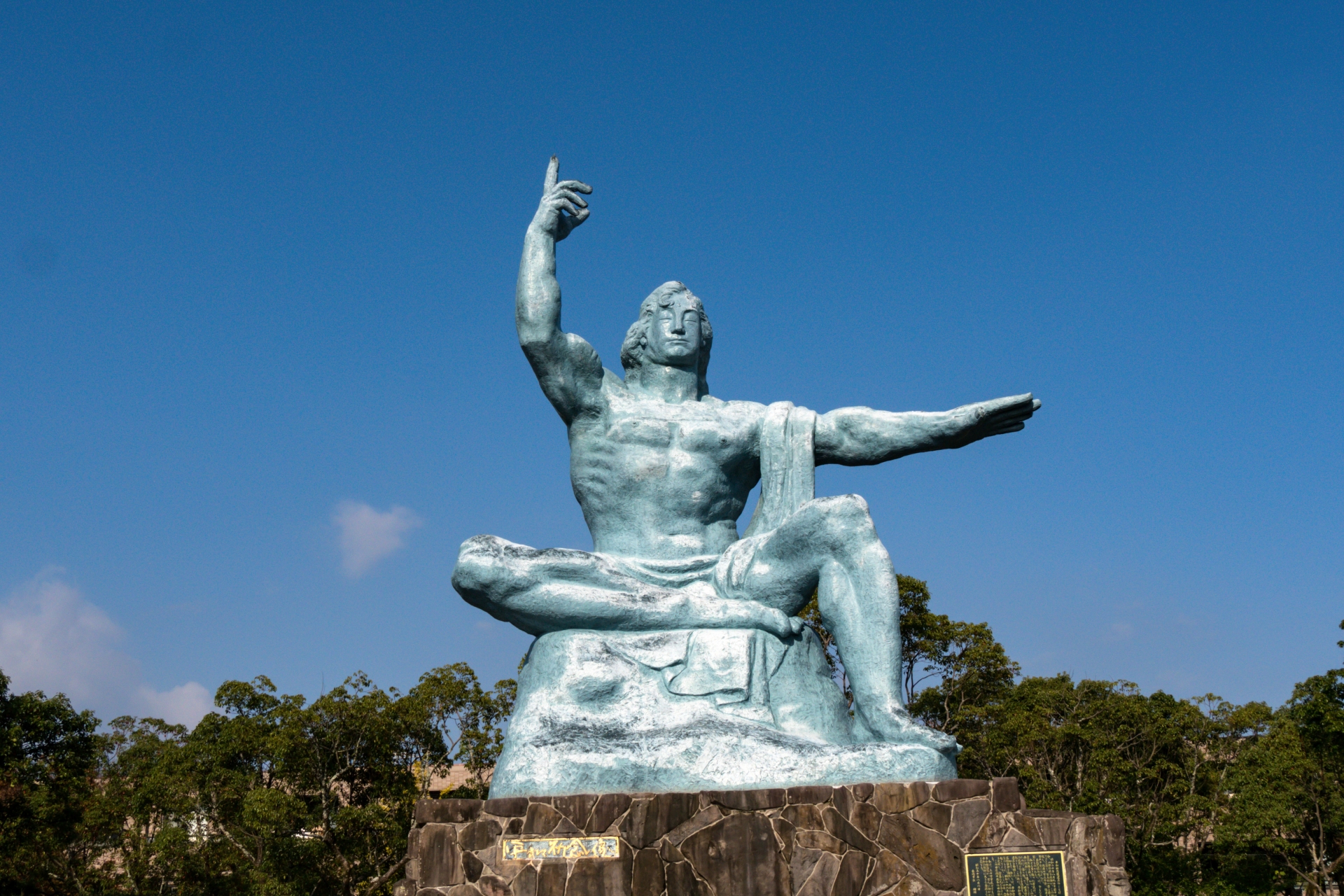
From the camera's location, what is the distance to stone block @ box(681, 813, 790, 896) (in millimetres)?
4914

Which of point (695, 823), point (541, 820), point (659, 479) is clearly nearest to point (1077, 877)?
point (695, 823)

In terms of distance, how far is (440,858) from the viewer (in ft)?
17.2

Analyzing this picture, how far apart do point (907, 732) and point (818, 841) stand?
80cm

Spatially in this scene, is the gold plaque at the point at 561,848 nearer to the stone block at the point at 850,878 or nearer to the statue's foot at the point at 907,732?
the stone block at the point at 850,878

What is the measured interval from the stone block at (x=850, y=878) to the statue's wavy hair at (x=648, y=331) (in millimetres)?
3434

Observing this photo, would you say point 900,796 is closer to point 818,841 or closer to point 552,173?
point 818,841

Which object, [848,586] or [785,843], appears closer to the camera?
[785,843]

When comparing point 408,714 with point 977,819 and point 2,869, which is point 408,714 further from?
point 977,819

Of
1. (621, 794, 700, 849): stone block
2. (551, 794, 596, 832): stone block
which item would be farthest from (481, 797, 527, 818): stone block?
(621, 794, 700, 849): stone block

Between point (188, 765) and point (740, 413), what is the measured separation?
1673cm

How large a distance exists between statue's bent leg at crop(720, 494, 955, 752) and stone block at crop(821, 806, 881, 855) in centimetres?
67

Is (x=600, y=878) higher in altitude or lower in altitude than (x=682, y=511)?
lower

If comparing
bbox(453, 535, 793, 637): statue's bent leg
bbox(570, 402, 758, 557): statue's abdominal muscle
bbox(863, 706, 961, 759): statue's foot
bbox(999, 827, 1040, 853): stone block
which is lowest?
bbox(999, 827, 1040, 853): stone block

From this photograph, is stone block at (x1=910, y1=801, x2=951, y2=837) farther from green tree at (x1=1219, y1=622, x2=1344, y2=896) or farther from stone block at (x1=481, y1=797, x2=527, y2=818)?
green tree at (x1=1219, y1=622, x2=1344, y2=896)
